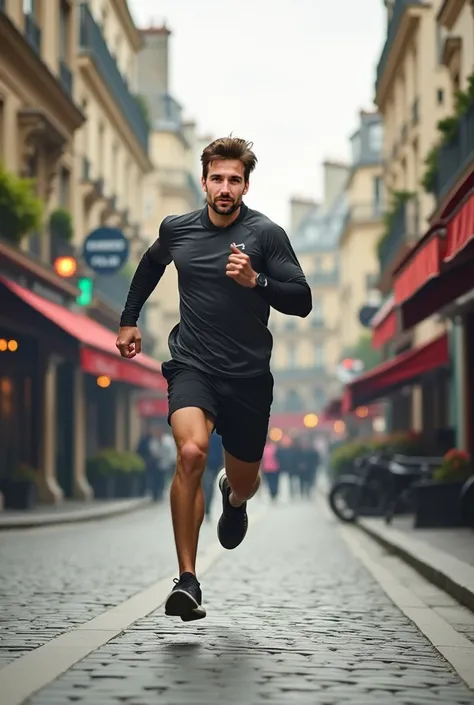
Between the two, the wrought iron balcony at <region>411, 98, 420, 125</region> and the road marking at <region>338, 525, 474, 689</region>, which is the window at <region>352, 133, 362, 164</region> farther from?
the road marking at <region>338, 525, 474, 689</region>

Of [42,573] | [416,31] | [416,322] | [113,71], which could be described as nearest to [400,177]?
[416,31]

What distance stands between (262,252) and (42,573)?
16.7 feet

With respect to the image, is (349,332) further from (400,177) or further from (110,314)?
(110,314)

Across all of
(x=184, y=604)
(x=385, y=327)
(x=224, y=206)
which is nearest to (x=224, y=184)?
(x=224, y=206)

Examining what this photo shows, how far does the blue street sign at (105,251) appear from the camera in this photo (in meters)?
31.3

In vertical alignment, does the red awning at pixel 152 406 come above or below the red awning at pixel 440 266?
above

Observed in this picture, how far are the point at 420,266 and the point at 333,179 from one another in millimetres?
87960

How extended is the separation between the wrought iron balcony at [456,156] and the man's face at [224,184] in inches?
635

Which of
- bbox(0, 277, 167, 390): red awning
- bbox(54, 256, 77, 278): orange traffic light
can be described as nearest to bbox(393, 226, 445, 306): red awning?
bbox(0, 277, 167, 390): red awning

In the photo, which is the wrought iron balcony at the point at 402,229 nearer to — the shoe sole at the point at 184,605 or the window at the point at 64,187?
the window at the point at 64,187

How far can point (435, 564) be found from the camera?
11.4 metres

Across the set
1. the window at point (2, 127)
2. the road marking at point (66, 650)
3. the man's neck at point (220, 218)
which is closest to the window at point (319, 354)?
the window at point (2, 127)

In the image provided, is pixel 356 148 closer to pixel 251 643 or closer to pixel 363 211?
pixel 363 211

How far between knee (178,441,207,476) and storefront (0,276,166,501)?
13.7 meters
